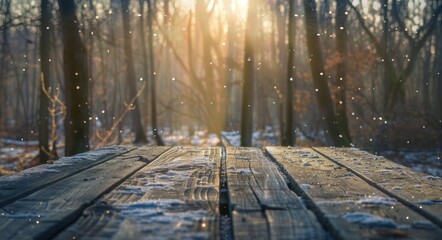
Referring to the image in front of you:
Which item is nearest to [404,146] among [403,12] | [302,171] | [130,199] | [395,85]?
[395,85]

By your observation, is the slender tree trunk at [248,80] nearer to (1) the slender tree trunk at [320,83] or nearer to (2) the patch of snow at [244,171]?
(1) the slender tree trunk at [320,83]

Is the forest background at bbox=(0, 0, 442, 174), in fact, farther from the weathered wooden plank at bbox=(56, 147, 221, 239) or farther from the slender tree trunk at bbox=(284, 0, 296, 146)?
the weathered wooden plank at bbox=(56, 147, 221, 239)

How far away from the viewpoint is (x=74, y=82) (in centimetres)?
934

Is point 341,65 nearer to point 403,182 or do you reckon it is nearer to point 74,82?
point 74,82

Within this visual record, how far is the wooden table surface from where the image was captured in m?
1.65

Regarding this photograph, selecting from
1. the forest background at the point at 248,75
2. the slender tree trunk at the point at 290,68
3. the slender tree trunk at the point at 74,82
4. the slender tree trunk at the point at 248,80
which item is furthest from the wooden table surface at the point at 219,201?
the slender tree trunk at the point at 248,80

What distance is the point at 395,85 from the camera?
18.2m

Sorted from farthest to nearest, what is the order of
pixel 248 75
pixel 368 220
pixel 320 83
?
pixel 248 75 → pixel 320 83 → pixel 368 220

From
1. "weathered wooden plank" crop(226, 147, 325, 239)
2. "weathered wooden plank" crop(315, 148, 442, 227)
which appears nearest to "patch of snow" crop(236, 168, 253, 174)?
"weathered wooden plank" crop(226, 147, 325, 239)

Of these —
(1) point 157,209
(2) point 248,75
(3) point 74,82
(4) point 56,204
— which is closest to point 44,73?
(3) point 74,82

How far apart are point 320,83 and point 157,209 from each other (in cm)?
1160

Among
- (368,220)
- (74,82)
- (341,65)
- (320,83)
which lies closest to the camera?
(368,220)

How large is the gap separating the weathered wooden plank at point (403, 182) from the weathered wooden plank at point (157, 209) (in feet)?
2.48

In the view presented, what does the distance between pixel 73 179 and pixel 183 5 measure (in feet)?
64.8
